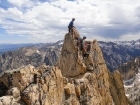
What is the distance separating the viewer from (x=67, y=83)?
2808 cm

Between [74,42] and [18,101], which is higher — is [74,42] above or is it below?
above

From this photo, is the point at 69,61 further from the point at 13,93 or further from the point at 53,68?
the point at 13,93

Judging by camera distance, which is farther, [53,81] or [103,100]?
[103,100]

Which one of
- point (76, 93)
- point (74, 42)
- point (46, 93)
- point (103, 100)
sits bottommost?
point (103, 100)

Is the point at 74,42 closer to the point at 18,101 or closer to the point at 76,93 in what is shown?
the point at 76,93

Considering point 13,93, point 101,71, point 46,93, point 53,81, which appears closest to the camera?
point 13,93

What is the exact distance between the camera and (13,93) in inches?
755

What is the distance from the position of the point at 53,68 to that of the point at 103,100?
48.7 ft

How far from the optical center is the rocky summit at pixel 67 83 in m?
20.2

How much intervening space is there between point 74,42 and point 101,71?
6.80m

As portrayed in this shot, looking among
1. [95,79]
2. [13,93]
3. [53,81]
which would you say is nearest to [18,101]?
[13,93]

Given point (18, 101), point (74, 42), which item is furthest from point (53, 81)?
point (74, 42)

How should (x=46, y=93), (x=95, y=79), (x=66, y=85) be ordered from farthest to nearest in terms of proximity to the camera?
(x=95, y=79), (x=66, y=85), (x=46, y=93)

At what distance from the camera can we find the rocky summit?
794 inches
